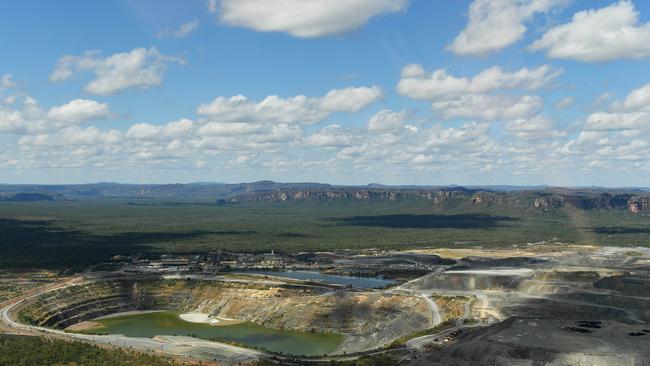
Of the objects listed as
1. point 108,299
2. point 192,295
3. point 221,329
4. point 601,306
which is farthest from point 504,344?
point 108,299

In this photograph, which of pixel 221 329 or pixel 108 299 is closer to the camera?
pixel 221 329

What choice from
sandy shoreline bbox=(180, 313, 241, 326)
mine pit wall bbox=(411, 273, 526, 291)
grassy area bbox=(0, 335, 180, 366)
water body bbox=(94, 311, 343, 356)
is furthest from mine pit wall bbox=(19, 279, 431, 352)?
grassy area bbox=(0, 335, 180, 366)

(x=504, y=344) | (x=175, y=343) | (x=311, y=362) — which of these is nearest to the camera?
(x=504, y=344)

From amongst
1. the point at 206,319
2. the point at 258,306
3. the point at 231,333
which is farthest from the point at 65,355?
the point at 258,306

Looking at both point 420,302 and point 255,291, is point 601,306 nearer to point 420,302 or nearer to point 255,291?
point 420,302

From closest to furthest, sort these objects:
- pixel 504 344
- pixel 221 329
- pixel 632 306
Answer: pixel 504 344
pixel 632 306
pixel 221 329

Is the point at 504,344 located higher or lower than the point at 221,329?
higher

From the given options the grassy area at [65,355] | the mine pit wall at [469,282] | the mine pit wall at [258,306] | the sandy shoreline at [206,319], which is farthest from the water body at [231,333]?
the mine pit wall at [469,282]
